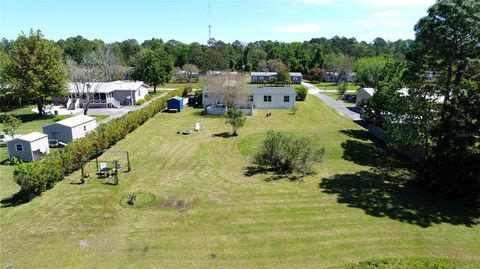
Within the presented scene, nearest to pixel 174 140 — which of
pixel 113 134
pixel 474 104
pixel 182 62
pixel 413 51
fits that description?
pixel 113 134

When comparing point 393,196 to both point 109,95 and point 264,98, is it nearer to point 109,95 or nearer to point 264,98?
point 264,98

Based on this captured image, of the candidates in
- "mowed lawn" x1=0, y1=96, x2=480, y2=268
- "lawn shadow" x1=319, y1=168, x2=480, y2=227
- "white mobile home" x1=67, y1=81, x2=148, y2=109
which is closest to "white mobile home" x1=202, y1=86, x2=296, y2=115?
"white mobile home" x1=67, y1=81, x2=148, y2=109

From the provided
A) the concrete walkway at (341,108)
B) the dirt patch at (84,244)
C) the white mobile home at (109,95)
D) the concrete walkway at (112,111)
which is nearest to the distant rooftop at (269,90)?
the concrete walkway at (341,108)

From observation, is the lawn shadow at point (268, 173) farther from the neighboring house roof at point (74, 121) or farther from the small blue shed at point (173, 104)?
the small blue shed at point (173, 104)

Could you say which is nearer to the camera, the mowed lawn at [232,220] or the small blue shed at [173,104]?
the mowed lawn at [232,220]

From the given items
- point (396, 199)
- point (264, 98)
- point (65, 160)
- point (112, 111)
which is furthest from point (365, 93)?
point (65, 160)
